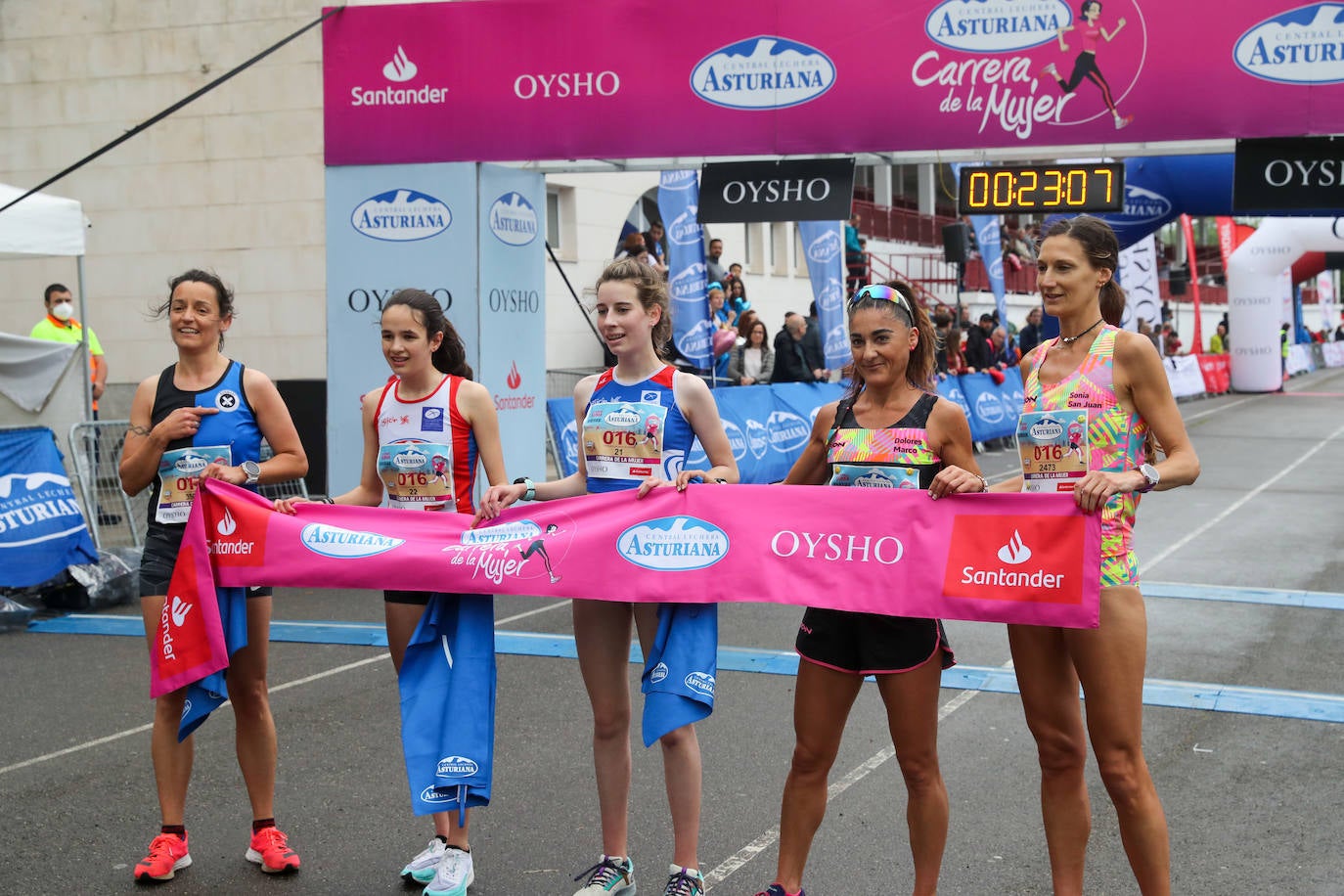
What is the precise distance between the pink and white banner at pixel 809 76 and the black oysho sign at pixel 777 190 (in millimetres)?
184

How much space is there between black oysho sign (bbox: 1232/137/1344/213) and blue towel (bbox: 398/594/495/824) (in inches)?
311

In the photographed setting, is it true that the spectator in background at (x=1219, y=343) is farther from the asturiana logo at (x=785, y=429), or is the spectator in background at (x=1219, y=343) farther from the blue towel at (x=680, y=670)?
the blue towel at (x=680, y=670)

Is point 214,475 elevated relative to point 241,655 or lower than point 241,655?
elevated

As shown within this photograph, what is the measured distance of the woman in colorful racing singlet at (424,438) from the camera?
469 centimetres

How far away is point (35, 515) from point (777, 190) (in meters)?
6.02

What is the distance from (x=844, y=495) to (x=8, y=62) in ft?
57.1

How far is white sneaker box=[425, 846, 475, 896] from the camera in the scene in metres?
4.52

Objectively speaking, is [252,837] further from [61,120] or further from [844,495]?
[61,120]

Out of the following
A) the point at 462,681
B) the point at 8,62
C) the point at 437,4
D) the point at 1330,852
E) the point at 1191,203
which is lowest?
the point at 1330,852

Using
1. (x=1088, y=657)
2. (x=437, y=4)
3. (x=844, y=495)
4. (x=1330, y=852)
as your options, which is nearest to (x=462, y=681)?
(x=844, y=495)

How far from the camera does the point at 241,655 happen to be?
4945 mm

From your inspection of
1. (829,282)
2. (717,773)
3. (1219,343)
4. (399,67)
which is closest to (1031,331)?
(829,282)

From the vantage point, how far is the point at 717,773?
5.99 m

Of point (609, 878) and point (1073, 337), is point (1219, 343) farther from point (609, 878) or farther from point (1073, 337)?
point (609, 878)
